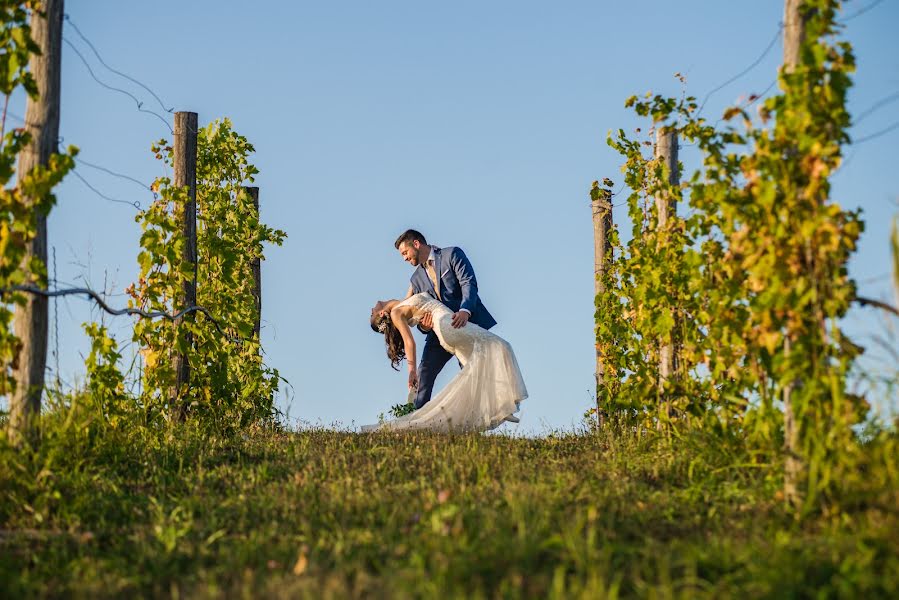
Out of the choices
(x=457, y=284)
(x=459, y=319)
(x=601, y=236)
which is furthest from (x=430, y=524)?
(x=601, y=236)

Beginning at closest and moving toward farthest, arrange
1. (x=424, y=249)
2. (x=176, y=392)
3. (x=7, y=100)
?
(x=7, y=100), (x=176, y=392), (x=424, y=249)

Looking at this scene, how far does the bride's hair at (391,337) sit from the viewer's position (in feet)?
37.0

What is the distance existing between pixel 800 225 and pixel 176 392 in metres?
6.66

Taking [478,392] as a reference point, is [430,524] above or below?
below

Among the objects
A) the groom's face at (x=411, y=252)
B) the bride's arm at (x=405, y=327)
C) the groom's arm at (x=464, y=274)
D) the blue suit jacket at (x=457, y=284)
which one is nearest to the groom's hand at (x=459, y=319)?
the blue suit jacket at (x=457, y=284)

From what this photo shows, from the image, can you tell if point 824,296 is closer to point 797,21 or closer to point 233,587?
point 797,21

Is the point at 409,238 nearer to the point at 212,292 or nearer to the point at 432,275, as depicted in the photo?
the point at 432,275

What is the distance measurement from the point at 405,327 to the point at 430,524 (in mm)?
5870

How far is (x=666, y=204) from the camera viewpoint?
29.3 feet

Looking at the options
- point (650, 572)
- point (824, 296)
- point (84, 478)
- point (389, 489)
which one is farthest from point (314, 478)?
point (824, 296)

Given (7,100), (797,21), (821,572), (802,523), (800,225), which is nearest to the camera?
(821,572)

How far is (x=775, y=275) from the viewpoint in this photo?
564cm

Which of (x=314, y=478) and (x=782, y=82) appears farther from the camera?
(x=314, y=478)

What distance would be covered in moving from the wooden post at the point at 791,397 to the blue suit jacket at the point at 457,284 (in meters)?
5.24
